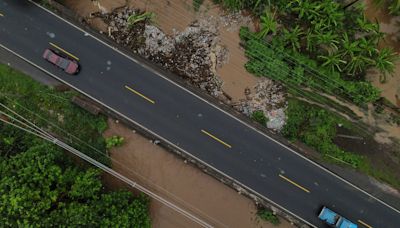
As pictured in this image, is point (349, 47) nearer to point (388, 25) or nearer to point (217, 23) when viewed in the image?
point (388, 25)

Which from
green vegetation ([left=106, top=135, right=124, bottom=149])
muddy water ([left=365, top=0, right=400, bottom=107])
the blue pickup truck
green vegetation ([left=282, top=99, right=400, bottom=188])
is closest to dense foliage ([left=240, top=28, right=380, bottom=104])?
green vegetation ([left=282, top=99, right=400, bottom=188])

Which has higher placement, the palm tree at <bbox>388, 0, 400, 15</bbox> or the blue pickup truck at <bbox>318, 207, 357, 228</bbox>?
the palm tree at <bbox>388, 0, 400, 15</bbox>

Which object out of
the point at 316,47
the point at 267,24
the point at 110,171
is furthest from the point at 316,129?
the point at 110,171

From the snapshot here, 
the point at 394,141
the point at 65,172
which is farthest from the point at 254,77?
the point at 65,172

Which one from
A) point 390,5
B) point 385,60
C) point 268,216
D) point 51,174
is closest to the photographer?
point 51,174

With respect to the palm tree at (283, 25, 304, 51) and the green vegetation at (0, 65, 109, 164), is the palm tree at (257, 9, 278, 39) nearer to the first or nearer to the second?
the palm tree at (283, 25, 304, 51)

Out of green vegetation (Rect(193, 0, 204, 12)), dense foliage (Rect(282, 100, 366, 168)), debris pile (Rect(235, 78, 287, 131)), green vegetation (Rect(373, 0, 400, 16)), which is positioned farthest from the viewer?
green vegetation (Rect(193, 0, 204, 12))
